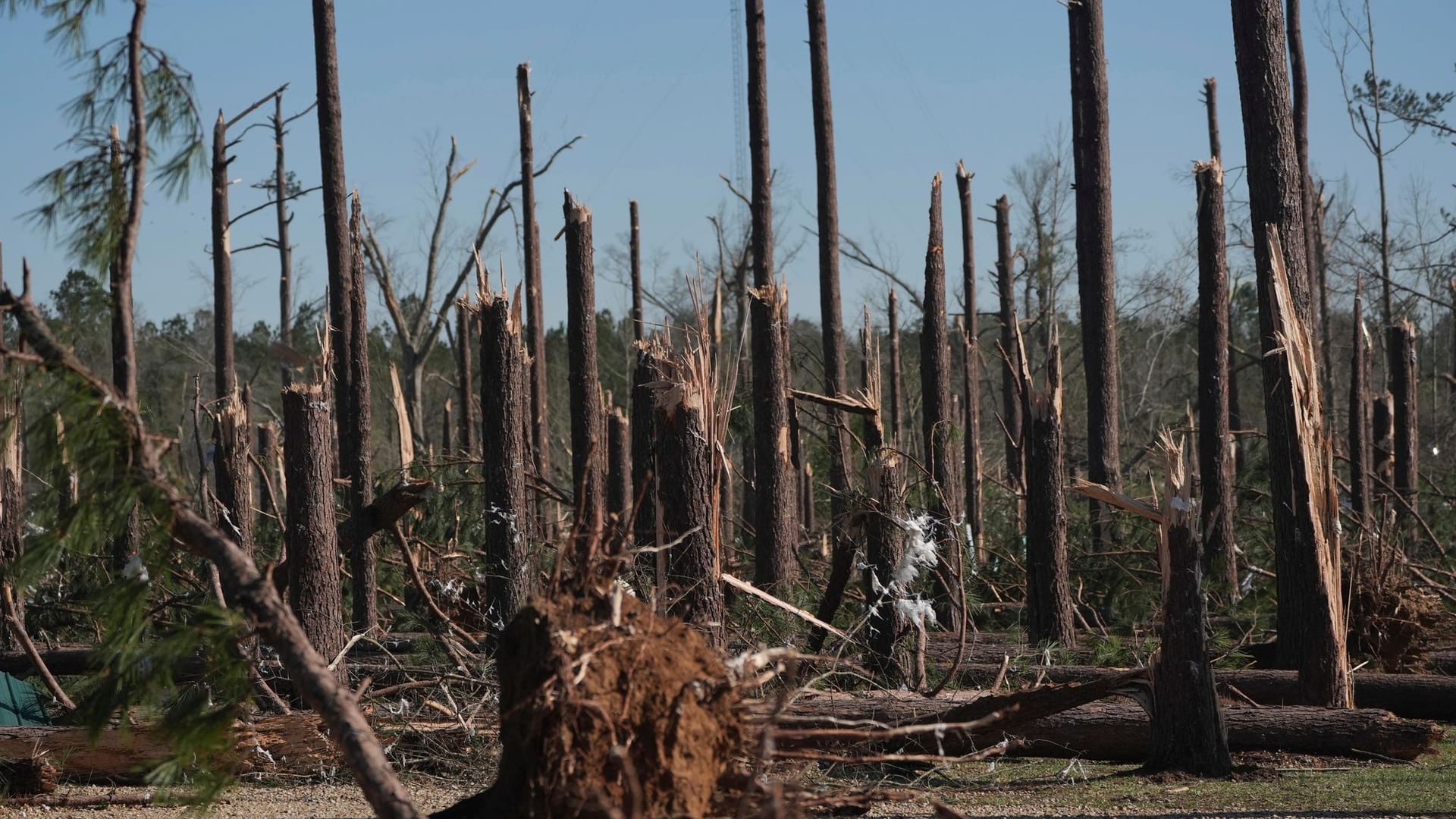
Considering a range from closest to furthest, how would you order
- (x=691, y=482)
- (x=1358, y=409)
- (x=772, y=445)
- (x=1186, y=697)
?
1. (x=1186, y=697)
2. (x=691, y=482)
3. (x=772, y=445)
4. (x=1358, y=409)

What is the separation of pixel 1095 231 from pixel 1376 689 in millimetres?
5235

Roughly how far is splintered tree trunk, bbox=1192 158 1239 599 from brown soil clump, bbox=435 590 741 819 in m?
7.06

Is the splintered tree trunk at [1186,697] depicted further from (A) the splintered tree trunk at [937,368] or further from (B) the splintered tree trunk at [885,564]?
(A) the splintered tree trunk at [937,368]

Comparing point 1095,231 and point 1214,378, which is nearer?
point 1214,378

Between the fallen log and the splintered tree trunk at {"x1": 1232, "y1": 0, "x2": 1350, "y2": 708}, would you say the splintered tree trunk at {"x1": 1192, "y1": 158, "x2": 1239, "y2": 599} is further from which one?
the fallen log

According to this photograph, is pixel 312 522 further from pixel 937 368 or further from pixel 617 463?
pixel 617 463

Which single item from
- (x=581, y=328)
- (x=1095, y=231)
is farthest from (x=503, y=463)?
(x=1095, y=231)

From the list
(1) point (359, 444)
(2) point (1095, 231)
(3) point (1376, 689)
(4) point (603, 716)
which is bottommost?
(3) point (1376, 689)

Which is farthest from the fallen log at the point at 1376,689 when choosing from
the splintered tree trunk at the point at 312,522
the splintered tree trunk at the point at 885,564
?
the splintered tree trunk at the point at 312,522

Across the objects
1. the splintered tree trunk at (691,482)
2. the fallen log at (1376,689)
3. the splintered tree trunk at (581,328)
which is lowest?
the fallen log at (1376,689)

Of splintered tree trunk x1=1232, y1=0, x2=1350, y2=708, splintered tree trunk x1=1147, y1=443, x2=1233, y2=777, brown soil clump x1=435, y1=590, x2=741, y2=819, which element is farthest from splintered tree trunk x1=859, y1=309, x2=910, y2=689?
brown soil clump x1=435, y1=590, x2=741, y2=819

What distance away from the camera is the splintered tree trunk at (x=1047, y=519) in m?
10.1

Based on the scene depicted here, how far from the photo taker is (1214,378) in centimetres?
1088

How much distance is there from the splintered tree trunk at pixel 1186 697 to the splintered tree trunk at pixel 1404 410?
8.35m
